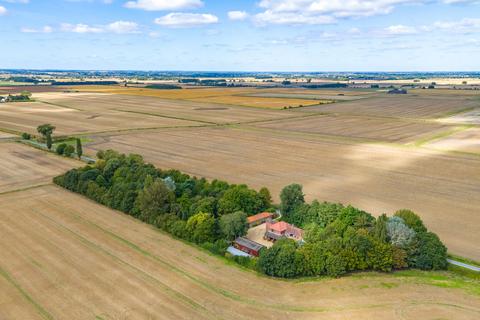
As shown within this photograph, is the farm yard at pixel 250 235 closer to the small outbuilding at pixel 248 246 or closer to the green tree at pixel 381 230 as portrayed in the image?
the small outbuilding at pixel 248 246

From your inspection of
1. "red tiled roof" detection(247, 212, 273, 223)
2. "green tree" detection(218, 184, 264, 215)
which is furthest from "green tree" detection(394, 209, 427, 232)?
"green tree" detection(218, 184, 264, 215)

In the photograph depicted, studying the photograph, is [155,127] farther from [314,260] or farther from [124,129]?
[314,260]

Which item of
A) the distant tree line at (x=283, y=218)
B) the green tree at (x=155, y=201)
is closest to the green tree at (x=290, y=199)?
the distant tree line at (x=283, y=218)

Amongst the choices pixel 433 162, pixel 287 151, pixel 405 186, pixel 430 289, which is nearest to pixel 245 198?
pixel 430 289

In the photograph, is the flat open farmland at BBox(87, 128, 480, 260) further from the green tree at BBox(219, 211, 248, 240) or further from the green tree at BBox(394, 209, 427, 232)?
the green tree at BBox(219, 211, 248, 240)

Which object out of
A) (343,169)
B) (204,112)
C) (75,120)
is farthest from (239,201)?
(204,112)

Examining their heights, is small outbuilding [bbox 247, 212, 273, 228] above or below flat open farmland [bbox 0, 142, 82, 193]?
below

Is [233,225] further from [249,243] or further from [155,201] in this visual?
[155,201]
